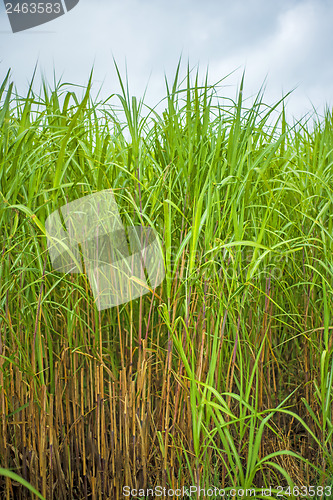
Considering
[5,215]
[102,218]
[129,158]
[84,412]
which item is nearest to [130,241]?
[102,218]

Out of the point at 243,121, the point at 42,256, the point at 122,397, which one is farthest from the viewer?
the point at 243,121

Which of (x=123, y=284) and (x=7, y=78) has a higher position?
(x=7, y=78)

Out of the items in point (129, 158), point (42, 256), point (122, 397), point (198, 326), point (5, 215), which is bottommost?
point (122, 397)

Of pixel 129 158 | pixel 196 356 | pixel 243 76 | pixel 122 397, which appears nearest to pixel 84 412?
pixel 122 397

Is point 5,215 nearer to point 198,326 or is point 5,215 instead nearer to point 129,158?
point 129,158

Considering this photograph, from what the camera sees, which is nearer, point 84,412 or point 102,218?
point 102,218

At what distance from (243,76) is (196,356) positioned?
0.88 metres

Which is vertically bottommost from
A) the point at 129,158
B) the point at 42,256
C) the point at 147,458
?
the point at 147,458

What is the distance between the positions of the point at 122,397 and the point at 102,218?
53 cm

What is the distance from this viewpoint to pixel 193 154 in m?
1.40

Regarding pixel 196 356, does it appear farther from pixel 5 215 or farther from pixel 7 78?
pixel 7 78

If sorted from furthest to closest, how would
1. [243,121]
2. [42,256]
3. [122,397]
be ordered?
[243,121], [42,256], [122,397]

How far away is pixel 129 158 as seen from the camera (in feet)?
4.60

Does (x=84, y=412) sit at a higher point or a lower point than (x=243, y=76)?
lower
